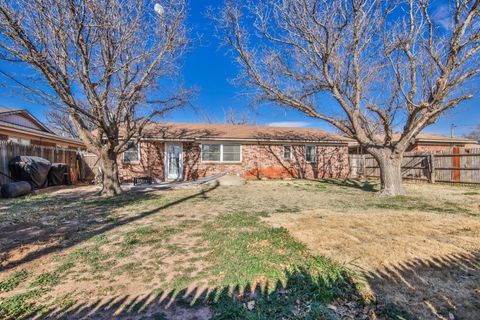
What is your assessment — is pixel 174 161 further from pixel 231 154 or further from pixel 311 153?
pixel 311 153

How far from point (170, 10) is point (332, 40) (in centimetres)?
553

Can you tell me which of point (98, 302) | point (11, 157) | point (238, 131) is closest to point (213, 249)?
point (98, 302)

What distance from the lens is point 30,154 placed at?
10875mm

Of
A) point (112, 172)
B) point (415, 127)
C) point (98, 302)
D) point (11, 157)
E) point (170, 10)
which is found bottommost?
point (98, 302)

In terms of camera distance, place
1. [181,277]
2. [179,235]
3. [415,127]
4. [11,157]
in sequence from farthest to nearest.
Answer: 1. [11,157]
2. [415,127]
3. [179,235]
4. [181,277]

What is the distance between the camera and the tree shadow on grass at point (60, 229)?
12.1 feet

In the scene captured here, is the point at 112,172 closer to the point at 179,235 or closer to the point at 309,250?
the point at 179,235

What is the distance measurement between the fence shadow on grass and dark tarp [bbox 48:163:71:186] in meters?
13.1

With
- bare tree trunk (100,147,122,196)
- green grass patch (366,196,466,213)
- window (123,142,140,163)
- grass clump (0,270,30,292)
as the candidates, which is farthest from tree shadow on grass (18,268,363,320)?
window (123,142,140,163)

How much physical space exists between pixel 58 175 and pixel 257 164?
1019 cm

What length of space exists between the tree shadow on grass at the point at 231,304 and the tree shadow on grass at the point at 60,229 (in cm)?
185

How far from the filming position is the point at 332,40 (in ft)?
27.6

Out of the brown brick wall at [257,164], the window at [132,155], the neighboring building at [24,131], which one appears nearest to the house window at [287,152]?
the brown brick wall at [257,164]

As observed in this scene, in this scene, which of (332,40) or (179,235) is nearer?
(179,235)
